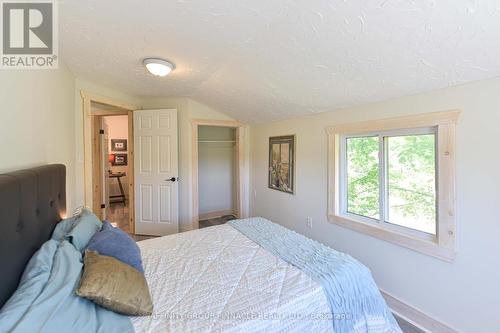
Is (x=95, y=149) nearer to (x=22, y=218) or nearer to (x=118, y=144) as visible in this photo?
(x=118, y=144)

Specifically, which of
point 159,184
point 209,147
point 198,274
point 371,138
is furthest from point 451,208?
point 209,147

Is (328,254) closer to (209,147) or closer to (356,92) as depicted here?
(356,92)

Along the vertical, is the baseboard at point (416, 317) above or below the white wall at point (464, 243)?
below

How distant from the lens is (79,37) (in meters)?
1.94

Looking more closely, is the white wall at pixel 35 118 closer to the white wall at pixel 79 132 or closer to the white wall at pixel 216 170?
the white wall at pixel 79 132

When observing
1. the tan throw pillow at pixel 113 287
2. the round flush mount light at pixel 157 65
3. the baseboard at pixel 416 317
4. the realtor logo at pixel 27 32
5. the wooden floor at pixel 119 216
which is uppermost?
the round flush mount light at pixel 157 65

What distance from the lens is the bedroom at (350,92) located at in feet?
4.74

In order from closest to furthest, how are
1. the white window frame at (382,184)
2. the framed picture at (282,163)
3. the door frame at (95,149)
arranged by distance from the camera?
the white window frame at (382,184), the door frame at (95,149), the framed picture at (282,163)

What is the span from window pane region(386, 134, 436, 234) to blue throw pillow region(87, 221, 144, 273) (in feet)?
7.18

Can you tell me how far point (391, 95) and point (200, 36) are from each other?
66.2 inches

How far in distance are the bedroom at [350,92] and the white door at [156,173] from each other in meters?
0.85

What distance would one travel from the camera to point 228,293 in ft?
4.39

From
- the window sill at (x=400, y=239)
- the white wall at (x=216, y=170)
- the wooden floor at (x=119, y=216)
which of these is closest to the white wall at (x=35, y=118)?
the wooden floor at (x=119, y=216)

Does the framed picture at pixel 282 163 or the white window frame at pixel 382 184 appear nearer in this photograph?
the white window frame at pixel 382 184
